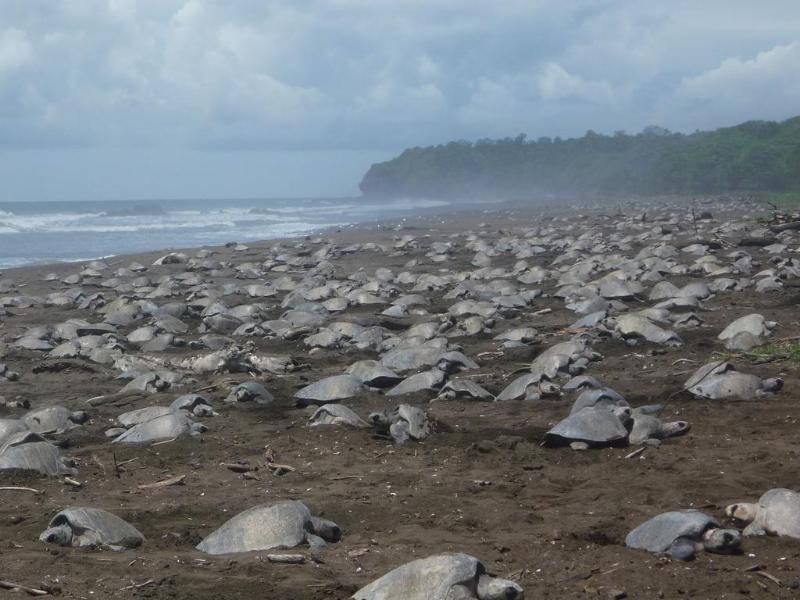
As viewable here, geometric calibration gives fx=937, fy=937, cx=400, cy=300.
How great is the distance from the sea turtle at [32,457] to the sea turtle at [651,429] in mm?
3846

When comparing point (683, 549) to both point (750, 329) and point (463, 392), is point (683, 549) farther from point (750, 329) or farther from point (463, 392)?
point (750, 329)

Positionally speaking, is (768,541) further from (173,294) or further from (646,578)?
(173,294)

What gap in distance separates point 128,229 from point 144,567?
143ft

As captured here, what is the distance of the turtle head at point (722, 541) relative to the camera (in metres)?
4.29

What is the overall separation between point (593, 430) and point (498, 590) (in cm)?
260

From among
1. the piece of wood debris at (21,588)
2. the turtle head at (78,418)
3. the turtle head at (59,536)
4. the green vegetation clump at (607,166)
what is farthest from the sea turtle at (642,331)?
the green vegetation clump at (607,166)

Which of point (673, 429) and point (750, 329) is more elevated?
point (750, 329)

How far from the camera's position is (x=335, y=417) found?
727cm

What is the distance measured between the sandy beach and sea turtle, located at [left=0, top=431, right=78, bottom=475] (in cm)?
10

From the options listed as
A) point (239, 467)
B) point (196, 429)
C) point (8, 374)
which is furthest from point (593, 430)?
point (8, 374)

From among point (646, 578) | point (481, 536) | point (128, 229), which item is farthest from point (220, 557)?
point (128, 229)

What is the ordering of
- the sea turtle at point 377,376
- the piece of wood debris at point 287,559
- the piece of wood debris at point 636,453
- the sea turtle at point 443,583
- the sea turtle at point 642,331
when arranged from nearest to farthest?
the sea turtle at point 443,583, the piece of wood debris at point 287,559, the piece of wood debris at point 636,453, the sea turtle at point 377,376, the sea turtle at point 642,331

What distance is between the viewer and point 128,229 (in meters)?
46.2

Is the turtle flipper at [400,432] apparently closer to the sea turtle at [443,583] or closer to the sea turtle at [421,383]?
the sea turtle at [421,383]
